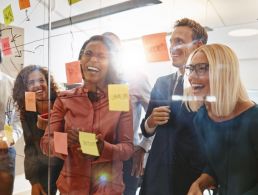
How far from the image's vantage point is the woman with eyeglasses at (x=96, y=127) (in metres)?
1.20

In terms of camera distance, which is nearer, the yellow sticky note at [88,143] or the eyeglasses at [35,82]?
the yellow sticky note at [88,143]

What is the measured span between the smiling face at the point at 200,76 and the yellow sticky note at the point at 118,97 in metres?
0.32

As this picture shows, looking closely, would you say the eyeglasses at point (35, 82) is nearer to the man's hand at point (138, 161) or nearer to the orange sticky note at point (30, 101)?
the orange sticky note at point (30, 101)

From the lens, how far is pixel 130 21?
1.14m

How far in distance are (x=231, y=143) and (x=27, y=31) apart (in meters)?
1.36

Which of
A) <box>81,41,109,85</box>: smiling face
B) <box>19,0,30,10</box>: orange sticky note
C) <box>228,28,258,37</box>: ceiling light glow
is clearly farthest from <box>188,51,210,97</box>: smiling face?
<box>19,0,30,10</box>: orange sticky note

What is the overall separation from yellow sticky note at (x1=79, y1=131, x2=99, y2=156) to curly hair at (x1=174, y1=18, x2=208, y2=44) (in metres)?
0.61

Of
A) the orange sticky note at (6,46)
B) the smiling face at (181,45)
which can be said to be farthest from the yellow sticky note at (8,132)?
the smiling face at (181,45)

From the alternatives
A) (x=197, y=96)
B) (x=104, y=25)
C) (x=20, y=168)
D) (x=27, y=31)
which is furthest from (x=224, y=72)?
(x=20, y=168)

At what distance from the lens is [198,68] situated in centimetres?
90

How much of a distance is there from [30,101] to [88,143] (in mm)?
598

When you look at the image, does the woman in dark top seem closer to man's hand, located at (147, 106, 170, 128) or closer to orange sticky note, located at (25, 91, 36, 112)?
orange sticky note, located at (25, 91, 36, 112)

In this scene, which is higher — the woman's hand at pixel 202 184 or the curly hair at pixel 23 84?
the curly hair at pixel 23 84

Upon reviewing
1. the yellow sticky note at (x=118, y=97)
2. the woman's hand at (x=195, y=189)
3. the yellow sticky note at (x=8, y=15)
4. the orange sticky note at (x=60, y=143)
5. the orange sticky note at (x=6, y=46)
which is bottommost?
the woman's hand at (x=195, y=189)
